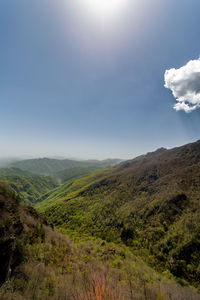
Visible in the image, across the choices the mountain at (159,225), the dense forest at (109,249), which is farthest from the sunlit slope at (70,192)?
the mountain at (159,225)

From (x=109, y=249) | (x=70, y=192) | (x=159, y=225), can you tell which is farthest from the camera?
(x=70, y=192)

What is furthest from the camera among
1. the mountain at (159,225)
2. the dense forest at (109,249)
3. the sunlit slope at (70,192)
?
the sunlit slope at (70,192)

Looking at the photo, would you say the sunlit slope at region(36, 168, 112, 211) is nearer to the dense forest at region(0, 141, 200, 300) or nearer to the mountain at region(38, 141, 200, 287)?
the dense forest at region(0, 141, 200, 300)

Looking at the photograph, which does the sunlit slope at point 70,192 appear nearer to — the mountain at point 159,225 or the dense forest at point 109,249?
the dense forest at point 109,249

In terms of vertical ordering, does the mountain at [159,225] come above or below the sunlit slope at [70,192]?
above

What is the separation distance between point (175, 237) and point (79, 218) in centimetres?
2267

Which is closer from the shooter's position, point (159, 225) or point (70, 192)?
point (159, 225)

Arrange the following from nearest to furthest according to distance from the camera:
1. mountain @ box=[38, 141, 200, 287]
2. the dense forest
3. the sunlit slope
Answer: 1. the dense forest
2. mountain @ box=[38, 141, 200, 287]
3. the sunlit slope

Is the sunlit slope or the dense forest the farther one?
the sunlit slope

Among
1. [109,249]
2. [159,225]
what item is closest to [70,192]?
[159,225]

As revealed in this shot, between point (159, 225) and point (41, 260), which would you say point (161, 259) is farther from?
point (41, 260)

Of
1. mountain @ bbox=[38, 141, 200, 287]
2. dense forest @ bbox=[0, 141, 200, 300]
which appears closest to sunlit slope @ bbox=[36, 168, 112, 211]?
dense forest @ bbox=[0, 141, 200, 300]

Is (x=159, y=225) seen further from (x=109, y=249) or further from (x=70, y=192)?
(x=70, y=192)

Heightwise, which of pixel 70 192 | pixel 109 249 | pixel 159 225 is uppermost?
pixel 159 225
